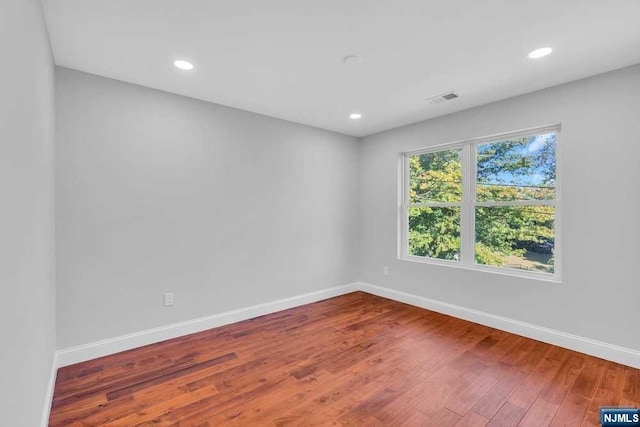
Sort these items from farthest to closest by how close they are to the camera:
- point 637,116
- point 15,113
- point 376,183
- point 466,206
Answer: point 376,183 → point 466,206 → point 637,116 → point 15,113

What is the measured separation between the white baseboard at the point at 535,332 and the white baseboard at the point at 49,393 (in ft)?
12.1

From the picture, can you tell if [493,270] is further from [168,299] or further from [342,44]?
[168,299]

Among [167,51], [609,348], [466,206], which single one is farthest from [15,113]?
[609,348]

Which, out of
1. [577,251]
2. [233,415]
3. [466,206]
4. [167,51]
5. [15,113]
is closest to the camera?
[15,113]

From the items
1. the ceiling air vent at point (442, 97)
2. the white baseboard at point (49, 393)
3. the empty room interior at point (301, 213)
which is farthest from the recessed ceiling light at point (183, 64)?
the white baseboard at point (49, 393)

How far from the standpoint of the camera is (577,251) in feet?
9.08

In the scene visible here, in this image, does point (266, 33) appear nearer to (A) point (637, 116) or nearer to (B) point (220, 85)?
(B) point (220, 85)

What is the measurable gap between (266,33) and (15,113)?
1471 mm

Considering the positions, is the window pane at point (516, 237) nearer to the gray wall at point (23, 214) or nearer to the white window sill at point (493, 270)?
the white window sill at point (493, 270)

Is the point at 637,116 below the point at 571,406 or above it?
above

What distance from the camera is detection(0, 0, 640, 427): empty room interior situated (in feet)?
6.01

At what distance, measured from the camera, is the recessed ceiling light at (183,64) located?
2.43m

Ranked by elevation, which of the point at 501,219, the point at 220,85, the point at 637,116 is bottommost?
the point at 501,219

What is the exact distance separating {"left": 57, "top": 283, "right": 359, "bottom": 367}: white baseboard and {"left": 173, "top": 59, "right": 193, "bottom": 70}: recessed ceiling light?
2419 mm
